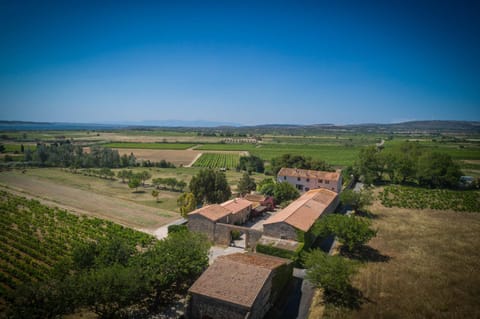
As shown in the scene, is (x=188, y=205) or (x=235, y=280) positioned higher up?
(x=235, y=280)

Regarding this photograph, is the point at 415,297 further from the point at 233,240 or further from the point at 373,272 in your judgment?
the point at 233,240

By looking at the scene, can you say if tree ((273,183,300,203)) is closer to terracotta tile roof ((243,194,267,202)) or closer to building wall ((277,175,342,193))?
terracotta tile roof ((243,194,267,202))

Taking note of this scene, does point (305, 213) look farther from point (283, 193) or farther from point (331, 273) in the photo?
point (283, 193)

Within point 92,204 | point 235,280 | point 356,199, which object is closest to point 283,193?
point 356,199

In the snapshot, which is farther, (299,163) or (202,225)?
(299,163)

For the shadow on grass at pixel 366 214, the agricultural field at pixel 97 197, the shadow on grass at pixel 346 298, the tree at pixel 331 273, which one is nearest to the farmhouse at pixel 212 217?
the agricultural field at pixel 97 197

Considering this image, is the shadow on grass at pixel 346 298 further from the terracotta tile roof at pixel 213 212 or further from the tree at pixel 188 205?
the tree at pixel 188 205

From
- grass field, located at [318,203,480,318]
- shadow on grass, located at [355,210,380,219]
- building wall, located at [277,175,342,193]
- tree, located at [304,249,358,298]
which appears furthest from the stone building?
building wall, located at [277,175,342,193]
